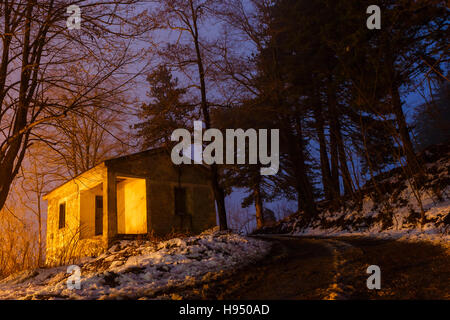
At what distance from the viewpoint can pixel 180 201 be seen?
17.2 meters

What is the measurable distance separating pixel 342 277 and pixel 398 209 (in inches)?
273

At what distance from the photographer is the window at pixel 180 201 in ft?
55.8

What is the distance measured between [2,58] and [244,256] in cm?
622

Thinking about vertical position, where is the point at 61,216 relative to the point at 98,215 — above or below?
below

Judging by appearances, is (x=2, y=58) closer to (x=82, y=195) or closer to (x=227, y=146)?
(x=82, y=195)

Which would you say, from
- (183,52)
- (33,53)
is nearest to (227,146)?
(183,52)

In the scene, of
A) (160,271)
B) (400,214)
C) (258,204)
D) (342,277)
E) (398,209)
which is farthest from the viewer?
(258,204)

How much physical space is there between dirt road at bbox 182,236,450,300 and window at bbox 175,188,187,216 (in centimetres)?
1093

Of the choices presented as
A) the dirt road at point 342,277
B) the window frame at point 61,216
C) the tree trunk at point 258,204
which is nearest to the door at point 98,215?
the window frame at point 61,216

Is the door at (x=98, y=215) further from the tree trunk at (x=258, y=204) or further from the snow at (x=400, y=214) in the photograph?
the snow at (x=400, y=214)

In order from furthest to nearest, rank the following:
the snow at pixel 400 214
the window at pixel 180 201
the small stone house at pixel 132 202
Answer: the window at pixel 180 201
the small stone house at pixel 132 202
the snow at pixel 400 214

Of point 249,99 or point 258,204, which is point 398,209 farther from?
point 258,204

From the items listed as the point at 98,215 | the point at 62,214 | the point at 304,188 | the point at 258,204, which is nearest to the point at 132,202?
the point at 98,215

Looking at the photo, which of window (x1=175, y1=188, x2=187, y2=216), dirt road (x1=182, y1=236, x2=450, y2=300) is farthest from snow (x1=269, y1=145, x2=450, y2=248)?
window (x1=175, y1=188, x2=187, y2=216)
